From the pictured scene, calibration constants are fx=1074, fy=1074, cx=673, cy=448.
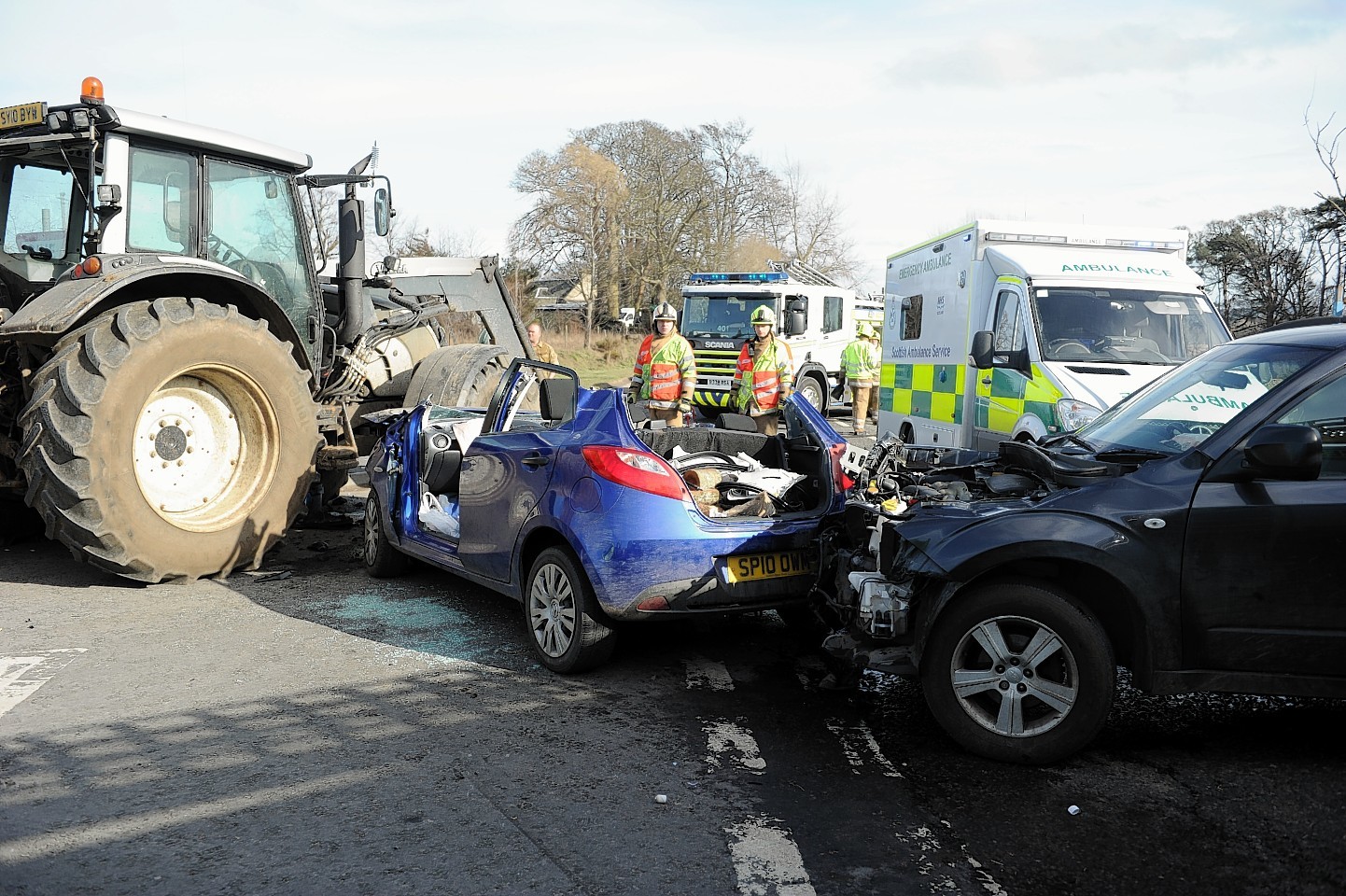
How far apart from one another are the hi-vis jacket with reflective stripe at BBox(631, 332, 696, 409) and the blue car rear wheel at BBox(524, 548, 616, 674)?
5814mm

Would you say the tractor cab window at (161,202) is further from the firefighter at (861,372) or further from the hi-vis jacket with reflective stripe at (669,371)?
the firefighter at (861,372)

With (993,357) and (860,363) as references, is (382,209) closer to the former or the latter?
(993,357)

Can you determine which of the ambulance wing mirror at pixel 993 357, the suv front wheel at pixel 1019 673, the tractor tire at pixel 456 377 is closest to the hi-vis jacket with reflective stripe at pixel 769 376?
the ambulance wing mirror at pixel 993 357

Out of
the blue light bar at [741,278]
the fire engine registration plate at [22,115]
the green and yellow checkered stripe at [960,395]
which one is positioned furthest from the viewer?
the blue light bar at [741,278]

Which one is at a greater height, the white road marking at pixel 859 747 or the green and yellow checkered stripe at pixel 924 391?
the green and yellow checkered stripe at pixel 924 391

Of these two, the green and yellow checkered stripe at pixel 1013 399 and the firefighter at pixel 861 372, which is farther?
the firefighter at pixel 861 372

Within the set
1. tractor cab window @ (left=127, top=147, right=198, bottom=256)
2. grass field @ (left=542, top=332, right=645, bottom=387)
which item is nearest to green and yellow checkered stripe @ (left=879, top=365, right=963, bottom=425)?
tractor cab window @ (left=127, top=147, right=198, bottom=256)

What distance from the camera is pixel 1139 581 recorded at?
12.6 ft

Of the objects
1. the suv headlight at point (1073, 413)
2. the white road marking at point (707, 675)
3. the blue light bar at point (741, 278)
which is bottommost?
the white road marking at point (707, 675)

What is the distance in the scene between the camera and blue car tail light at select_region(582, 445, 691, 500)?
15.3ft

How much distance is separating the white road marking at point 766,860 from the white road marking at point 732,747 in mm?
465

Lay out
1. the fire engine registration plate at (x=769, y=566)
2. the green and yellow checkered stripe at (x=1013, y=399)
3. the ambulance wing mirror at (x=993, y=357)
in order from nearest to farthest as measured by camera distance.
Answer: the fire engine registration plate at (x=769, y=566)
the green and yellow checkered stripe at (x=1013, y=399)
the ambulance wing mirror at (x=993, y=357)

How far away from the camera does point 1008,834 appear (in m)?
3.30

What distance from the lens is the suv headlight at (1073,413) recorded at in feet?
24.4
